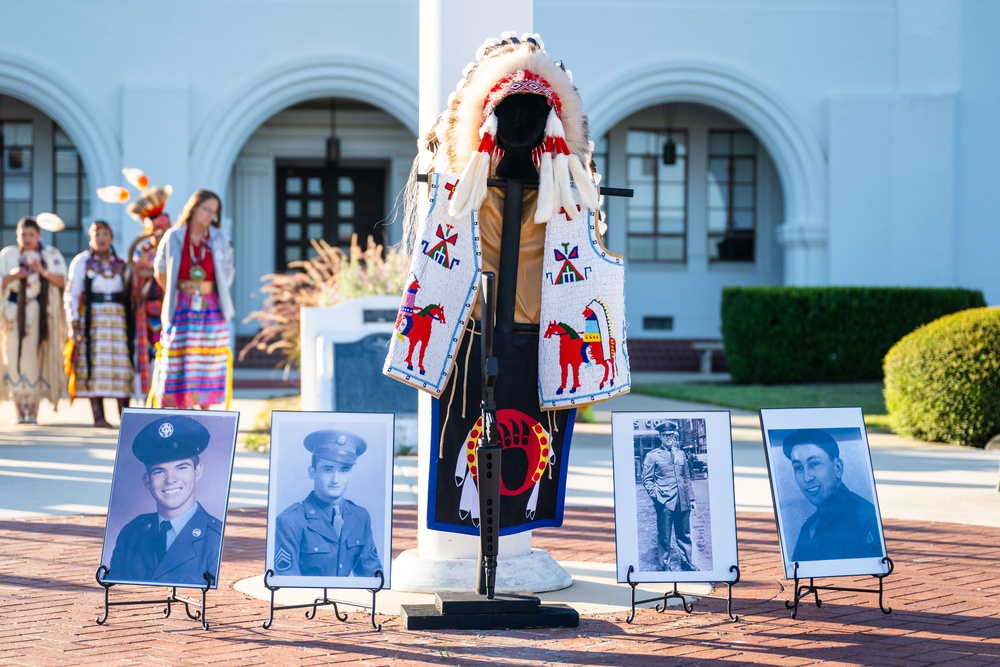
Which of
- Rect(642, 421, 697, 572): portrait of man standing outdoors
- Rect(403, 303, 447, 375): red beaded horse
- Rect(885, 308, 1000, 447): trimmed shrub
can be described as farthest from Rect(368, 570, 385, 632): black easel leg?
Rect(885, 308, 1000, 447): trimmed shrub

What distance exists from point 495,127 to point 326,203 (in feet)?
52.0

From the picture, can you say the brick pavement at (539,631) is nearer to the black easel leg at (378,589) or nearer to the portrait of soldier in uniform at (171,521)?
the black easel leg at (378,589)

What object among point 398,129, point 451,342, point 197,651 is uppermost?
point 398,129

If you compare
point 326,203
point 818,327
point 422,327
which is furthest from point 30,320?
point 818,327

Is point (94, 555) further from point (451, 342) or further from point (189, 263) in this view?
point (189, 263)

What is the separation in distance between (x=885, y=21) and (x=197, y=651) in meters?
16.3

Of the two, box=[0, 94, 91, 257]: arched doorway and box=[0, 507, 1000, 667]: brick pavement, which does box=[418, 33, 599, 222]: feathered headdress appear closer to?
box=[0, 507, 1000, 667]: brick pavement

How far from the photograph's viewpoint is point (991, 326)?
10.0m

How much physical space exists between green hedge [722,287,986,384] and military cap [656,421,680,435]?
11894 mm

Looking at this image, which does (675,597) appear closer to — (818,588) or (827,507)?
(818,588)

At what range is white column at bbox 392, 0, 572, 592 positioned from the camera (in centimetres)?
520

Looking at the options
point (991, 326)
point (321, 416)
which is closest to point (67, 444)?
point (321, 416)

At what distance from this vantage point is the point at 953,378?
10.1 m

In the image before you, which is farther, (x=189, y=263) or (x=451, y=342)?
(x=189, y=263)
